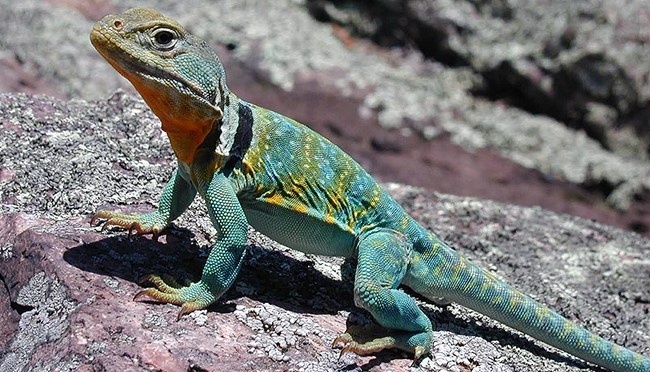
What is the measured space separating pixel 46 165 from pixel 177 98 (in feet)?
4.71

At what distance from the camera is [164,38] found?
381 centimetres

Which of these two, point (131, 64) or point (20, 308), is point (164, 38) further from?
point (20, 308)

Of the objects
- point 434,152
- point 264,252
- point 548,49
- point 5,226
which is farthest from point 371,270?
point 548,49

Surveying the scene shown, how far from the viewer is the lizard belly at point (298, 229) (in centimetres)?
423

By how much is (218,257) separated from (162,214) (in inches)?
24.6

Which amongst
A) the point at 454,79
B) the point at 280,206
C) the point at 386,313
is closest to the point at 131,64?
the point at 280,206

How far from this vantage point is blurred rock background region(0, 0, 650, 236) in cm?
873

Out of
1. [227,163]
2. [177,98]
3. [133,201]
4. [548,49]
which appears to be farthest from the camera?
[548,49]

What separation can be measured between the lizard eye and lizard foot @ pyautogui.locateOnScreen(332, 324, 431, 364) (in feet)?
5.09

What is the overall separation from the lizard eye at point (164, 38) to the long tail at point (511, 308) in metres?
1.74

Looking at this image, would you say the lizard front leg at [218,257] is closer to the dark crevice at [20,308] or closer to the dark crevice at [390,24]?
the dark crevice at [20,308]

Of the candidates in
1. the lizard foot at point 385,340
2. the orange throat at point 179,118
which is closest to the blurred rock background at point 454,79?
the lizard foot at point 385,340

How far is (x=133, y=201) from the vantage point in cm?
474

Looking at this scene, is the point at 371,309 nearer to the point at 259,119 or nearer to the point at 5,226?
the point at 259,119
